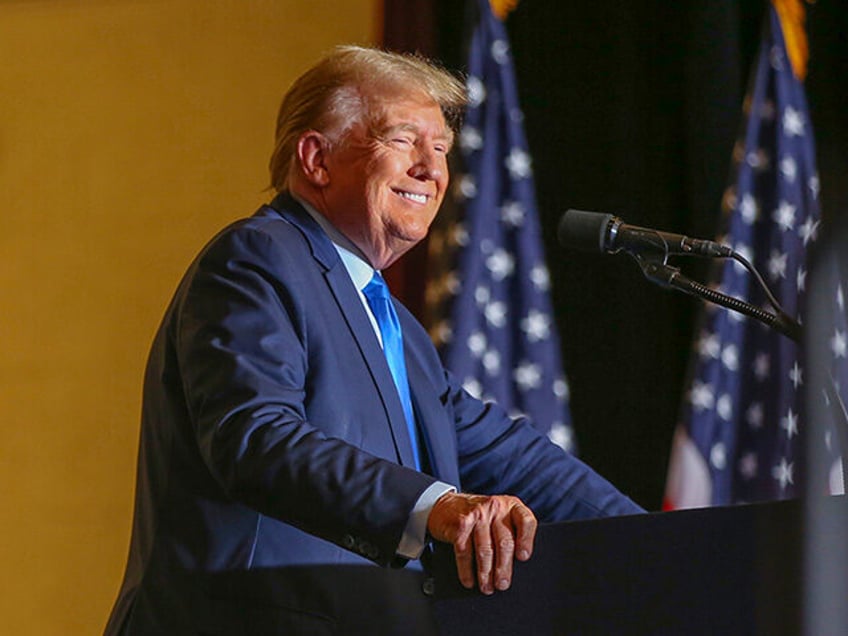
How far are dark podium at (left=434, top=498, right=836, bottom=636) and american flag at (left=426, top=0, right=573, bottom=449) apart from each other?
2.35 metres

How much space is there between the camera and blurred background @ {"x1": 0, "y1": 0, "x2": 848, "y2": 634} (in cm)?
393

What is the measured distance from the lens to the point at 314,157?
94.3 inches

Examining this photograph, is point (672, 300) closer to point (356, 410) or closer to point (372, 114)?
point (372, 114)

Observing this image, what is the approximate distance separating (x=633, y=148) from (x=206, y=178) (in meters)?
1.37

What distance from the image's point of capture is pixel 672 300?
3.95 meters

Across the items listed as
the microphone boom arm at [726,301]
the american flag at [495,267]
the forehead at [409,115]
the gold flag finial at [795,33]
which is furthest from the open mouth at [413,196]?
the gold flag finial at [795,33]

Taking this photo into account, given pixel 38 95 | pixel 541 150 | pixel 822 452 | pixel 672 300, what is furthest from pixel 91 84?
pixel 822 452

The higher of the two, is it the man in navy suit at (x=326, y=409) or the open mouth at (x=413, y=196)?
the open mouth at (x=413, y=196)

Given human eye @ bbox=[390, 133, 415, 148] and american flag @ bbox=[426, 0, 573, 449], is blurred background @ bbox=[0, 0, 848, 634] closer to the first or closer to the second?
american flag @ bbox=[426, 0, 573, 449]

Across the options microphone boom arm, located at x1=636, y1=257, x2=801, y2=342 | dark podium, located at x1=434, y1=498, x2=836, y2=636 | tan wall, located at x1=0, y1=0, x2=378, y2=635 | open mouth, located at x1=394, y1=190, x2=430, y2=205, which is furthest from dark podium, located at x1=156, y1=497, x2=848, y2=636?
tan wall, located at x1=0, y1=0, x2=378, y2=635

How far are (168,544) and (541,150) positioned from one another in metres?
2.34

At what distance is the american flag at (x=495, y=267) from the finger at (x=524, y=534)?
7.69 ft

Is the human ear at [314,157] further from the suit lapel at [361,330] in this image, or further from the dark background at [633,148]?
the dark background at [633,148]

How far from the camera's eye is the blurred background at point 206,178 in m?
3.93
